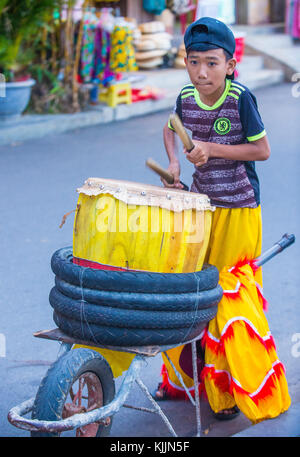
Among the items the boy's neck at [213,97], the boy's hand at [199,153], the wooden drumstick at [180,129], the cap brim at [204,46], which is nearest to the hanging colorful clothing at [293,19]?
the boy's neck at [213,97]

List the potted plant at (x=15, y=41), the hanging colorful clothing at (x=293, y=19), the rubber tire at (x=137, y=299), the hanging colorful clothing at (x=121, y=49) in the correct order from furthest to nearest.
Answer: the hanging colorful clothing at (x=293, y=19), the hanging colorful clothing at (x=121, y=49), the potted plant at (x=15, y=41), the rubber tire at (x=137, y=299)

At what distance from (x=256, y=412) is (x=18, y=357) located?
4.36 ft

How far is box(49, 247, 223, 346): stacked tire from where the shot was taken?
246cm

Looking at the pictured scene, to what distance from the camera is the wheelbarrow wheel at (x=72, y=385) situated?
91.7 inches

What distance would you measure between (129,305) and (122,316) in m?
0.04

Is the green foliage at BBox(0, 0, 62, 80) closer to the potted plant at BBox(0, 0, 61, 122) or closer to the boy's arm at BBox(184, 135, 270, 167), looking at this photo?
the potted plant at BBox(0, 0, 61, 122)

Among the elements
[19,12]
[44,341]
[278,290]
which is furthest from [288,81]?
[44,341]

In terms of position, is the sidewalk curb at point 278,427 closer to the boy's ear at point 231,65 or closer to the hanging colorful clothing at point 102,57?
the boy's ear at point 231,65

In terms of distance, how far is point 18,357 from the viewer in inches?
146

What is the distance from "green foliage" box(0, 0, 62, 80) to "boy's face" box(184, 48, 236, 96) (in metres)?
6.28

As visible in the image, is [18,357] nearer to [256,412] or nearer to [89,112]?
[256,412]

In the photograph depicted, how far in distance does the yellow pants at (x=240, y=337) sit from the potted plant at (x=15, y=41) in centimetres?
615

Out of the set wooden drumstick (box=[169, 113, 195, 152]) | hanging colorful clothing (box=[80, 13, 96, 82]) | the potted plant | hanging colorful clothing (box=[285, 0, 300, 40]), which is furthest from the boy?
hanging colorful clothing (box=[285, 0, 300, 40])
